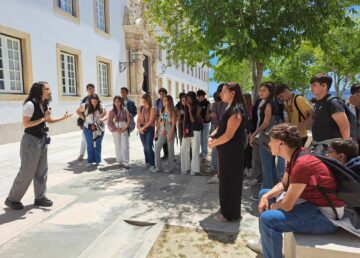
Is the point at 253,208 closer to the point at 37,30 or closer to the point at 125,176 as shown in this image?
the point at 125,176

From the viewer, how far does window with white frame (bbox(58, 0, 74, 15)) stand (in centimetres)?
1327

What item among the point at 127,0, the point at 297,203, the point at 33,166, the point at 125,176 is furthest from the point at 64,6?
the point at 297,203

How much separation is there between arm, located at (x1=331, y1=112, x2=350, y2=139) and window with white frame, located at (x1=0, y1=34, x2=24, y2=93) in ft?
32.4

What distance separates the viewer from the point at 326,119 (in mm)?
3711

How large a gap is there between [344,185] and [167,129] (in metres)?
4.44

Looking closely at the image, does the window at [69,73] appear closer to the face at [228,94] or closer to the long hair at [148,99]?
the long hair at [148,99]

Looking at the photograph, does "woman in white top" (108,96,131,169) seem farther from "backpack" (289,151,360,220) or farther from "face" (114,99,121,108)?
"backpack" (289,151,360,220)

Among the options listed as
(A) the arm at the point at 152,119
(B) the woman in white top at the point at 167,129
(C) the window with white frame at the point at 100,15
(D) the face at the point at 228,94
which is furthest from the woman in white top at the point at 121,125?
(C) the window with white frame at the point at 100,15

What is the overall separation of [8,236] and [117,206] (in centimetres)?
144

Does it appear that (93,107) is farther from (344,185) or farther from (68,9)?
(68,9)

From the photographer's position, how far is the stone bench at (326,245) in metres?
2.35

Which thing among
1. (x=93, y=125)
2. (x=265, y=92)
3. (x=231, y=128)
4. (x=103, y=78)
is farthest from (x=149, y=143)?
(x=103, y=78)

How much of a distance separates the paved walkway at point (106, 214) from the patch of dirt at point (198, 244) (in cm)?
11

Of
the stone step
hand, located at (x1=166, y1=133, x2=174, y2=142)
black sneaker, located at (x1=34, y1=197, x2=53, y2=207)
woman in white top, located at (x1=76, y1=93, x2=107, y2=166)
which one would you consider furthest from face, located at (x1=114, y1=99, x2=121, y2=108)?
the stone step
